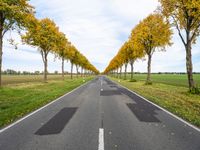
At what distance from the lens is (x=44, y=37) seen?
36.8 m

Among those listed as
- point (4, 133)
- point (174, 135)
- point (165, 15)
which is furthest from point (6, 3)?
point (174, 135)

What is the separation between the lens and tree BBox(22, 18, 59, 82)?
35.8 m

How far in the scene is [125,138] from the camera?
6078mm

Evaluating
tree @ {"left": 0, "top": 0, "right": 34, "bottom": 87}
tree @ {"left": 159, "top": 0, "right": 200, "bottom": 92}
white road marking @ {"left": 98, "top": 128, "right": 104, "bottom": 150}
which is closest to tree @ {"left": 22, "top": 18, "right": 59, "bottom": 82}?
tree @ {"left": 0, "top": 0, "right": 34, "bottom": 87}

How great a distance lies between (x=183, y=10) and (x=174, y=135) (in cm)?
1558

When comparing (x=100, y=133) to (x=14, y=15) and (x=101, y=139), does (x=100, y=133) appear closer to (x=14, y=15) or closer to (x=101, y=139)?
(x=101, y=139)

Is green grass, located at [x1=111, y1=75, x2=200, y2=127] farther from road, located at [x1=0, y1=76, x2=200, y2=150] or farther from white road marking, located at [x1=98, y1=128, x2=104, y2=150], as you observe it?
white road marking, located at [x1=98, y1=128, x2=104, y2=150]

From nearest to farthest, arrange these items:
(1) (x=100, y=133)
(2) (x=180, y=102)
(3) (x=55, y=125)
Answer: (1) (x=100, y=133), (3) (x=55, y=125), (2) (x=180, y=102)

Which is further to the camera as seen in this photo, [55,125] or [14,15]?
[14,15]

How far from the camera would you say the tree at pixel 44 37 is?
35.8 meters

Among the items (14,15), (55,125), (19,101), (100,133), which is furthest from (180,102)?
(14,15)

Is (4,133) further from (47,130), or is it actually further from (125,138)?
(125,138)

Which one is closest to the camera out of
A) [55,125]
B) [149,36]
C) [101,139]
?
[101,139]

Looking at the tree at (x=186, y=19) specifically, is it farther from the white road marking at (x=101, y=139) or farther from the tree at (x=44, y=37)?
the tree at (x=44, y=37)
